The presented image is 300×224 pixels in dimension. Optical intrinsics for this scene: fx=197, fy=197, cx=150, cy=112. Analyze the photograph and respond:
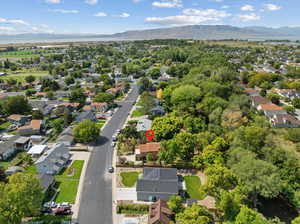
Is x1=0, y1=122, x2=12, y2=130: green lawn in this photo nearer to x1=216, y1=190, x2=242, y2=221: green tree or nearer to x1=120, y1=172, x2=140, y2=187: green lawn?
x1=120, y1=172, x2=140, y2=187: green lawn

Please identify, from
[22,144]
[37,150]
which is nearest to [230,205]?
[37,150]

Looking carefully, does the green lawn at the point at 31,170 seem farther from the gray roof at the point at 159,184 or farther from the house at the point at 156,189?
the gray roof at the point at 159,184

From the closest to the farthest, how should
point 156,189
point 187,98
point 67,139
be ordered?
point 156,189, point 67,139, point 187,98

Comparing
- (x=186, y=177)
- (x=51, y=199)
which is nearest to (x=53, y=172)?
(x=51, y=199)

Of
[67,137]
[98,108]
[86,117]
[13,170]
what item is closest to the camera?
[13,170]

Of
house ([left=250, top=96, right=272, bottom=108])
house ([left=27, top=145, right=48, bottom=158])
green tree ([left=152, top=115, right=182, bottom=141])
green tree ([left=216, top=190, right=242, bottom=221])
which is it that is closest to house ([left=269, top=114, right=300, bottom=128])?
house ([left=250, top=96, right=272, bottom=108])

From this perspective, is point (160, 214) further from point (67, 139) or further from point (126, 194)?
point (67, 139)

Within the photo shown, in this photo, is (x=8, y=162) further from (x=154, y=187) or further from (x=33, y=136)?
(x=154, y=187)
